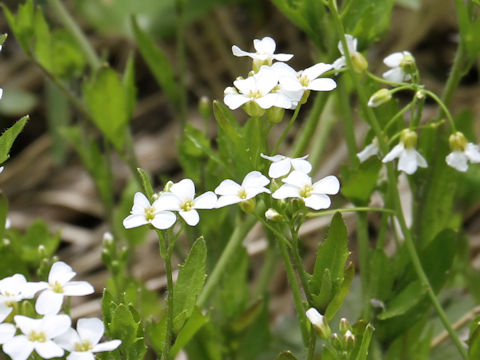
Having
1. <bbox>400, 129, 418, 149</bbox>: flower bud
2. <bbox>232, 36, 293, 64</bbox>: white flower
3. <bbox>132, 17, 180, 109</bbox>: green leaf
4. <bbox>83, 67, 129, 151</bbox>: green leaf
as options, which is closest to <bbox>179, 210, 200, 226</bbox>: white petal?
<bbox>232, 36, 293, 64</bbox>: white flower

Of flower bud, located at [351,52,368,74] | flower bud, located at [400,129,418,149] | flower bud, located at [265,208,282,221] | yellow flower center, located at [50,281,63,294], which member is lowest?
yellow flower center, located at [50,281,63,294]

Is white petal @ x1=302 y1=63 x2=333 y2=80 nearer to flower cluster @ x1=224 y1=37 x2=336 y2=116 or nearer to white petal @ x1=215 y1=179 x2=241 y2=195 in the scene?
flower cluster @ x1=224 y1=37 x2=336 y2=116

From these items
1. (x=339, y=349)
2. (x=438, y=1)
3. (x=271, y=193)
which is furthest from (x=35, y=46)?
(x=438, y=1)

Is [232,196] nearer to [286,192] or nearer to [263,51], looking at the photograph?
[286,192]

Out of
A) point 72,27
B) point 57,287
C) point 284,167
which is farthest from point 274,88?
point 72,27

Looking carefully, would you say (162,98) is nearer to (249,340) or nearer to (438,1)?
(438,1)

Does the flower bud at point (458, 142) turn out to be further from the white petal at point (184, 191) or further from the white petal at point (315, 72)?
the white petal at point (184, 191)
